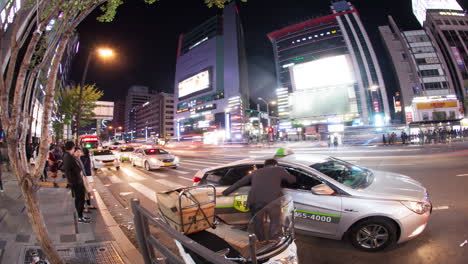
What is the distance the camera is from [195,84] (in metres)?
108

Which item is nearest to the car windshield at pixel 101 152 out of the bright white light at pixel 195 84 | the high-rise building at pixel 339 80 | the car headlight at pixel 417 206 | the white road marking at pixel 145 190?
the white road marking at pixel 145 190

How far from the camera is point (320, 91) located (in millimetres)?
69250

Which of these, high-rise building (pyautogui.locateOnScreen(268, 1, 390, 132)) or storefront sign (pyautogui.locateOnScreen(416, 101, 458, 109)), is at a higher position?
high-rise building (pyautogui.locateOnScreen(268, 1, 390, 132))

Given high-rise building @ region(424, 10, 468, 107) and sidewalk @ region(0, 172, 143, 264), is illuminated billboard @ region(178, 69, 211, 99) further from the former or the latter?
sidewalk @ region(0, 172, 143, 264)

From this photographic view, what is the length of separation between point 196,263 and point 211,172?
115 inches

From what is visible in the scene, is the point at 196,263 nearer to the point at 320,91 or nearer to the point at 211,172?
the point at 211,172

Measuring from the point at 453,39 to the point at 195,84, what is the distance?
95.9 m

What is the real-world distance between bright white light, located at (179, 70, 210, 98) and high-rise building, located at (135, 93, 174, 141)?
59.4ft

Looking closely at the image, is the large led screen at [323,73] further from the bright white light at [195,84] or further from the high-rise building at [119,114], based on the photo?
the high-rise building at [119,114]

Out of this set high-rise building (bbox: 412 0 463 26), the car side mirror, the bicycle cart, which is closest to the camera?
the bicycle cart

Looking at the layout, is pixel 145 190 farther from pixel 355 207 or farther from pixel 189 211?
pixel 355 207

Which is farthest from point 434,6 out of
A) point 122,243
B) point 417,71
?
point 122,243

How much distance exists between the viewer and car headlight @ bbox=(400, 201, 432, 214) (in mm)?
3203

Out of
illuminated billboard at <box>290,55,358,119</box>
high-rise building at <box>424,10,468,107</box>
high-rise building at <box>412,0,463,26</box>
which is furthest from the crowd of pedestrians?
high-rise building at <box>412,0,463,26</box>
